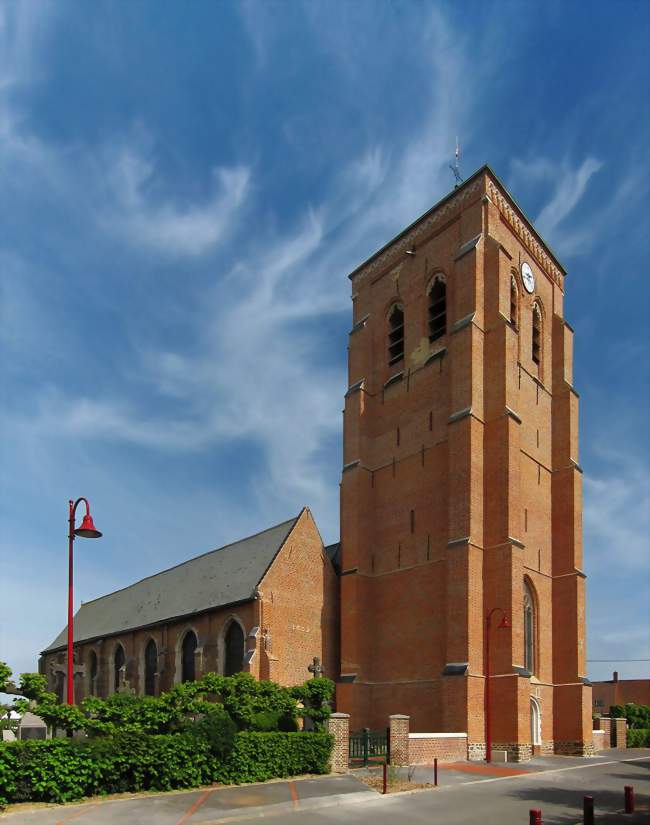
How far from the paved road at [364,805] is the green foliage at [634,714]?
24.1m

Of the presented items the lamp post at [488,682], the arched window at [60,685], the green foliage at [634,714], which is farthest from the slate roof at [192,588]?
the green foliage at [634,714]

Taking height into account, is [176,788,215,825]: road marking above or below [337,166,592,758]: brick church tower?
below

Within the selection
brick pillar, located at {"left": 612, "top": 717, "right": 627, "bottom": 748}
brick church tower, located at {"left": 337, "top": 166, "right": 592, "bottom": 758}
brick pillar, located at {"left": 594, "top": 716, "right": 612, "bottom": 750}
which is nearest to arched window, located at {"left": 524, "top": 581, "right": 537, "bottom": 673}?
brick church tower, located at {"left": 337, "top": 166, "right": 592, "bottom": 758}

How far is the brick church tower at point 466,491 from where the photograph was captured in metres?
28.5

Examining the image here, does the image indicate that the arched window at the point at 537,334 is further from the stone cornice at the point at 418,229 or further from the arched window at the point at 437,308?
the stone cornice at the point at 418,229

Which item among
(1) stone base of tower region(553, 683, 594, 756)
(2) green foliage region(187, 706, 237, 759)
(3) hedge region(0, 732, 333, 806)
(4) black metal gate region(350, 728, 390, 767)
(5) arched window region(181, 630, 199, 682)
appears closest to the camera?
(3) hedge region(0, 732, 333, 806)

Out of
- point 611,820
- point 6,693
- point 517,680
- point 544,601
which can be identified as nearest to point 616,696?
point 544,601

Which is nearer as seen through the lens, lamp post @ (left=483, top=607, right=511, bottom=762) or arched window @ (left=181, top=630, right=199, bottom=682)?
lamp post @ (left=483, top=607, right=511, bottom=762)

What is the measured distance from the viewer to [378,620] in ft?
109

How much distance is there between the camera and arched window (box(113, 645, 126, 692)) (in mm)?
42719

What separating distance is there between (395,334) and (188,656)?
18575 millimetres

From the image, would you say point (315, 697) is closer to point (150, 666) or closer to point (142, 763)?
point (142, 763)

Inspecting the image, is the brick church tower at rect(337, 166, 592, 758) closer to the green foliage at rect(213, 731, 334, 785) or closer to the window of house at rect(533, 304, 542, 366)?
the window of house at rect(533, 304, 542, 366)

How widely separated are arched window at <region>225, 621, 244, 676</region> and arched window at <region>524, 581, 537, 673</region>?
1183cm
